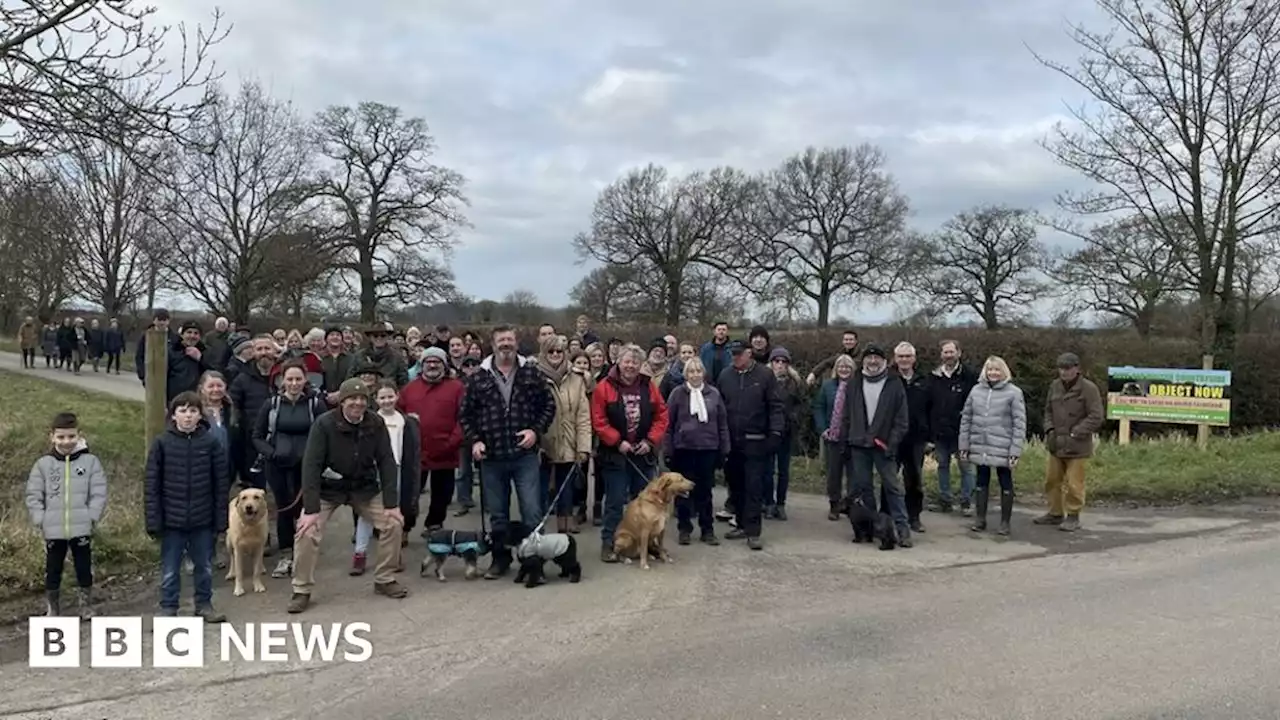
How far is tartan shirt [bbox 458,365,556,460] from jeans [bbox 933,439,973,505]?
4800 mm

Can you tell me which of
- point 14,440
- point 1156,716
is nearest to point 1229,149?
point 1156,716

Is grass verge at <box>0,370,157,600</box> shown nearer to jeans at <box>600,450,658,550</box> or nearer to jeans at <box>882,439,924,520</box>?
jeans at <box>600,450,658,550</box>

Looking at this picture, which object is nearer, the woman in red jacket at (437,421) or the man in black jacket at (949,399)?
the woman in red jacket at (437,421)

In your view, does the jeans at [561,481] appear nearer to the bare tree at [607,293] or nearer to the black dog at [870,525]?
the black dog at [870,525]

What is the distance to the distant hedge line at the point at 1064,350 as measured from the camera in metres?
15.8

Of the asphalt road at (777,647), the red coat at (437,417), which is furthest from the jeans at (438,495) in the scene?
the asphalt road at (777,647)

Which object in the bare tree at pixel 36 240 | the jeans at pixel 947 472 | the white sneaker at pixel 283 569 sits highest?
the bare tree at pixel 36 240

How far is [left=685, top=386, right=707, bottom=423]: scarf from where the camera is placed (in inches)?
327

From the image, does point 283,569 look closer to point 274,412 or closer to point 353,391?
point 274,412

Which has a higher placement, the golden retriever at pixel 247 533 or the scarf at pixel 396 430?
the scarf at pixel 396 430

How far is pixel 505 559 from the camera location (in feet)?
23.9

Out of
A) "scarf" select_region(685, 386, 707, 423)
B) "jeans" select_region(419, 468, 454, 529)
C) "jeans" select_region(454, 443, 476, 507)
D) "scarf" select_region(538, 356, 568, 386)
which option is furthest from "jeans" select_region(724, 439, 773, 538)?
"jeans" select_region(454, 443, 476, 507)

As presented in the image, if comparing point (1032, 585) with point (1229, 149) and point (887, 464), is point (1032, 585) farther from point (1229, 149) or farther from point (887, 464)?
point (1229, 149)

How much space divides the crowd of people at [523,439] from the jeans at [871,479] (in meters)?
0.02
